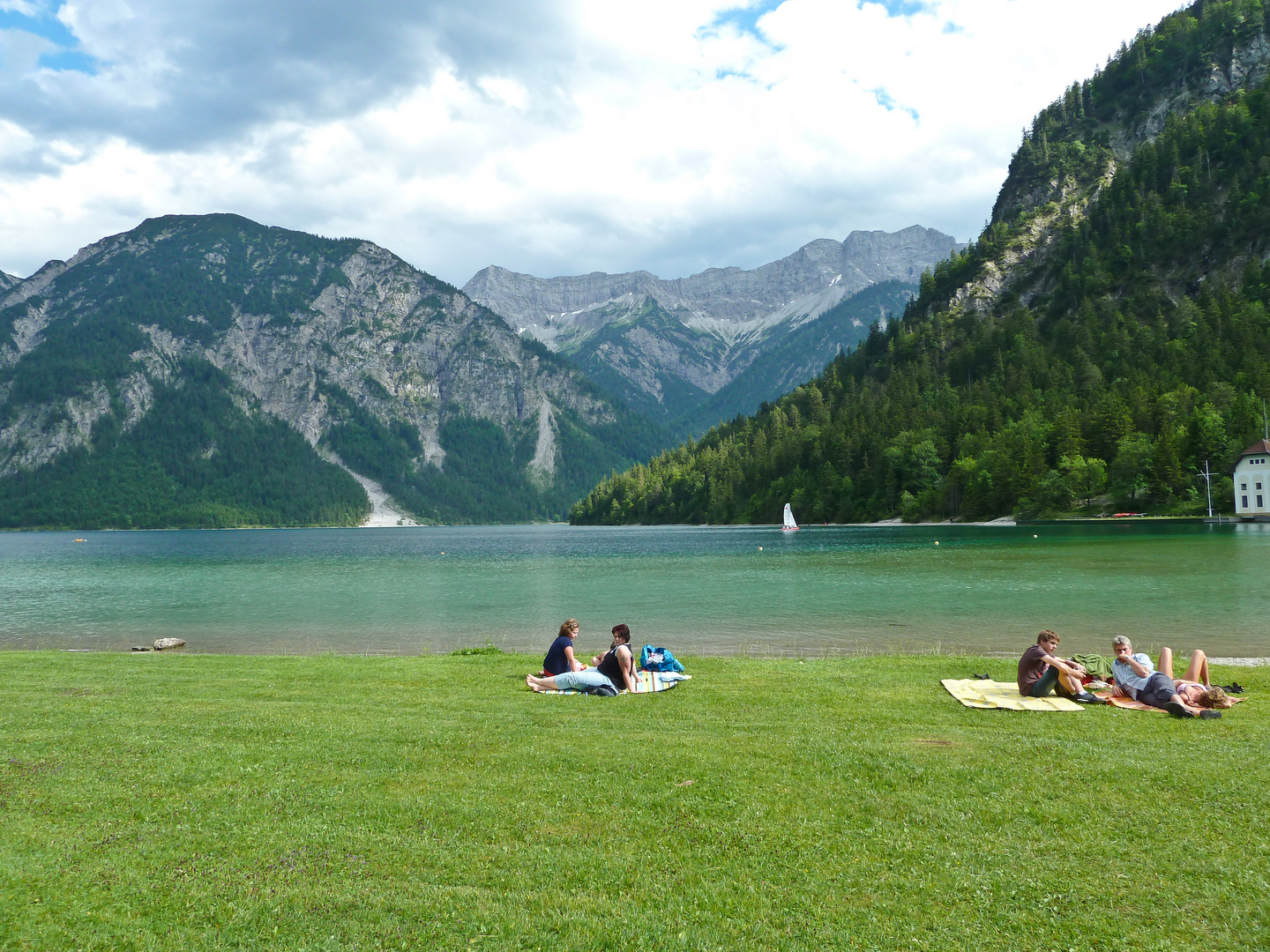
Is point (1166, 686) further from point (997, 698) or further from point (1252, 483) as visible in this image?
point (1252, 483)

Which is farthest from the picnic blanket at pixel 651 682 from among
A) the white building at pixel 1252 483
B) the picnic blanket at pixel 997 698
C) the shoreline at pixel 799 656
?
the white building at pixel 1252 483

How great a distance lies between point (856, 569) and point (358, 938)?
204 feet

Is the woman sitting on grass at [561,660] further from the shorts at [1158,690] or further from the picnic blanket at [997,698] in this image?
the shorts at [1158,690]

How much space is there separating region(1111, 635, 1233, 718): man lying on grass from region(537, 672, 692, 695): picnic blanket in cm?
974

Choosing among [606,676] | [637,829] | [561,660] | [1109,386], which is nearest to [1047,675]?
[606,676]

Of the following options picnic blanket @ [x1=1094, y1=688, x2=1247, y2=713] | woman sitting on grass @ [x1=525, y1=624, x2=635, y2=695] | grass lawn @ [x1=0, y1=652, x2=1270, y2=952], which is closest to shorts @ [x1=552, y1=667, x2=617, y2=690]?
woman sitting on grass @ [x1=525, y1=624, x2=635, y2=695]

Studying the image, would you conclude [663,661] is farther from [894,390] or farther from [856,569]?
[894,390]

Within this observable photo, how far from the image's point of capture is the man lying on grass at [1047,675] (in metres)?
16.6

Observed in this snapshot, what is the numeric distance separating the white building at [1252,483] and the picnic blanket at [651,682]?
122 metres

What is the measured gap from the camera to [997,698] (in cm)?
1644

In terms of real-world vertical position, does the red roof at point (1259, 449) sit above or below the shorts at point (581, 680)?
above

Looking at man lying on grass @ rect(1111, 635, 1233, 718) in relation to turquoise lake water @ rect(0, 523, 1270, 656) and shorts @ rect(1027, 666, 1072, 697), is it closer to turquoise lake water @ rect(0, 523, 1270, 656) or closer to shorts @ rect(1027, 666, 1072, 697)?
shorts @ rect(1027, 666, 1072, 697)

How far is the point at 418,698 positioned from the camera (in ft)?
58.0

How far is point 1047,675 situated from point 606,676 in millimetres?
9811
